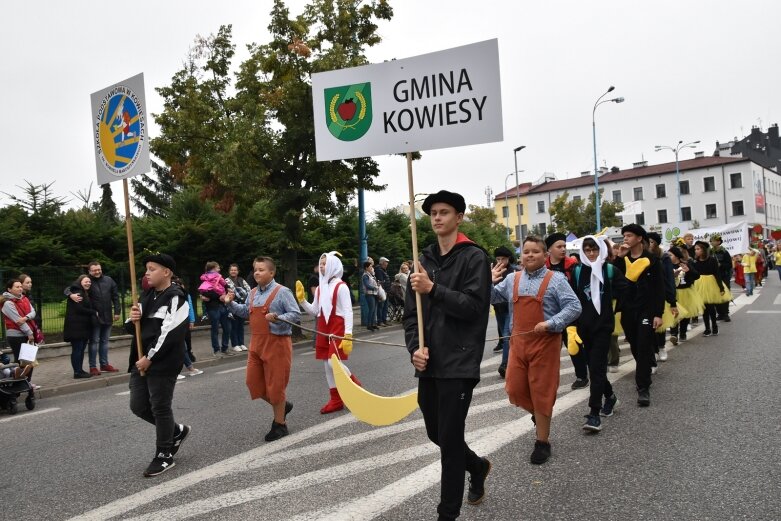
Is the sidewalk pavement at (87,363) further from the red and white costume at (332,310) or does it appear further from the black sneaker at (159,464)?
the black sneaker at (159,464)

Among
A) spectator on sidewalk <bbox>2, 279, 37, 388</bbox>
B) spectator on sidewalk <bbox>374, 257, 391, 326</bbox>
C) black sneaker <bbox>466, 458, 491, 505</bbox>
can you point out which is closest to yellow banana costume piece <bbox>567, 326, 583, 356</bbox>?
black sneaker <bbox>466, 458, 491, 505</bbox>

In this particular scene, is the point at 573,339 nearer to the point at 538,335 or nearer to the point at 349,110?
the point at 538,335

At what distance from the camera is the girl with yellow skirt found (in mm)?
12516

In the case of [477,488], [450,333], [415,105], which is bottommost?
[477,488]

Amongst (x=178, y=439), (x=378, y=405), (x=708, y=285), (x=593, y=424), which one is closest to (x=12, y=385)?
(x=178, y=439)

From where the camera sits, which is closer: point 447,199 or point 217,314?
point 447,199

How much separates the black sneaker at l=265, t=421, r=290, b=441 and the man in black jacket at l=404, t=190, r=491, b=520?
266 centimetres

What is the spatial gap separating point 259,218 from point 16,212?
674 cm

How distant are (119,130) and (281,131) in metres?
9.17

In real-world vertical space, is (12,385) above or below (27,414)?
above

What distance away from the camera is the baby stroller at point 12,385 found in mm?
8164

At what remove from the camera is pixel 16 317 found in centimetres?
936

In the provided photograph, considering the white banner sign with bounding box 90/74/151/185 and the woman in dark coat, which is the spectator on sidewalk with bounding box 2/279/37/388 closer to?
the woman in dark coat

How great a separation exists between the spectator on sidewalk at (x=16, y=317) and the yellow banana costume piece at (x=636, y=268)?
8.01m
